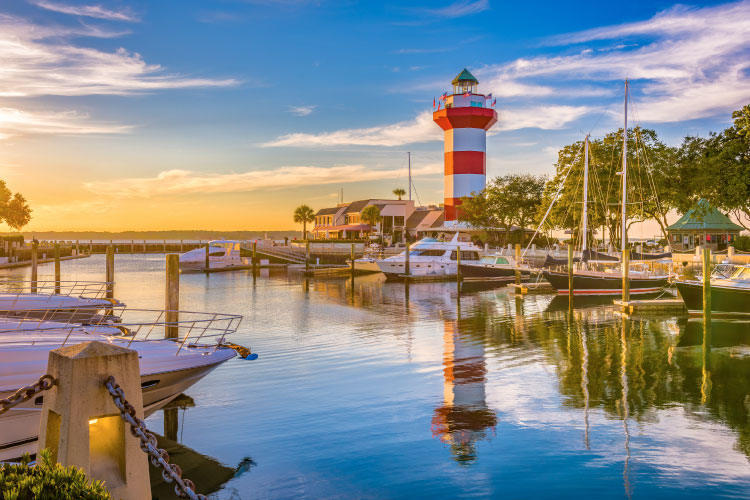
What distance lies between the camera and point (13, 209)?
80.2 meters

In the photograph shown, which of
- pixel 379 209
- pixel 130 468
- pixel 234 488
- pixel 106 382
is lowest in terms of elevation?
pixel 234 488

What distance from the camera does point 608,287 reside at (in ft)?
114

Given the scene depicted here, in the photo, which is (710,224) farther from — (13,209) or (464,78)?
(13,209)

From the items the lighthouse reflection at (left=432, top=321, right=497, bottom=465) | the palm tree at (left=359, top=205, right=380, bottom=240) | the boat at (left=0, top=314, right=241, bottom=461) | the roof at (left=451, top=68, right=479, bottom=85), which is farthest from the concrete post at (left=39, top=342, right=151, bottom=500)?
the palm tree at (left=359, top=205, right=380, bottom=240)

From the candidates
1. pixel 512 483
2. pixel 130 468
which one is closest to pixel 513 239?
pixel 512 483

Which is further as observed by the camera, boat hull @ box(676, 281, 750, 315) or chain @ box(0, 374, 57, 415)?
boat hull @ box(676, 281, 750, 315)

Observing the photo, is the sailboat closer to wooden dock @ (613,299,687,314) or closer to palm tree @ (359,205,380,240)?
wooden dock @ (613,299,687,314)

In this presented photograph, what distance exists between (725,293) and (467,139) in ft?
160

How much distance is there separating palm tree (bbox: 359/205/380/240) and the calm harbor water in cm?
6352

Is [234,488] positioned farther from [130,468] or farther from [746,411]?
[746,411]

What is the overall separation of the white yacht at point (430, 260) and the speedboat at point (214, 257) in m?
22.0

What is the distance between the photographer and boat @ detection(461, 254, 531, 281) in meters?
46.4

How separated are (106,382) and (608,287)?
33697 mm

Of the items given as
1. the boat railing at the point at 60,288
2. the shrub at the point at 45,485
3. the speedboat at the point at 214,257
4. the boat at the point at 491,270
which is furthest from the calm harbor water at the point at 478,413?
the speedboat at the point at 214,257
